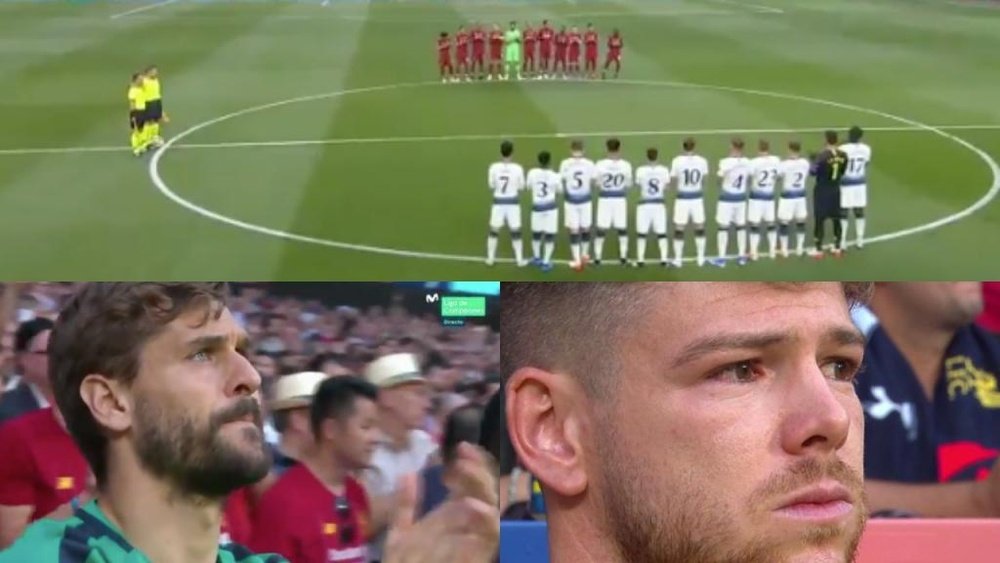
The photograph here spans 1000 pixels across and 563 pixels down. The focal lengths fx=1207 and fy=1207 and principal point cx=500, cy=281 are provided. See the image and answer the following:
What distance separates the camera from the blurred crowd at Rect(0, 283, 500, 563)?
166 inches

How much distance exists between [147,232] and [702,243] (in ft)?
18.3

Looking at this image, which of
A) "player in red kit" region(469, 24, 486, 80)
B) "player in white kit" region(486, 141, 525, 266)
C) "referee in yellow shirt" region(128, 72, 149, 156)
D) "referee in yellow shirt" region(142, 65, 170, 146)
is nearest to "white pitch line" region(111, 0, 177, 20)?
"player in red kit" region(469, 24, 486, 80)

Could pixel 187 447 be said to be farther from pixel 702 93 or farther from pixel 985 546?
pixel 702 93

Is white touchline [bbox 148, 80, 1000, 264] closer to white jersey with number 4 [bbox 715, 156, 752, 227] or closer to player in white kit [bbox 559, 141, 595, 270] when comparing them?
player in white kit [bbox 559, 141, 595, 270]

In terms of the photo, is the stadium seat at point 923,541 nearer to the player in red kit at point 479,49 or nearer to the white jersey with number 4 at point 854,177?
the white jersey with number 4 at point 854,177

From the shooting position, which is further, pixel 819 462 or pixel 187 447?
pixel 187 447

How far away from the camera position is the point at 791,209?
1080 centimetres

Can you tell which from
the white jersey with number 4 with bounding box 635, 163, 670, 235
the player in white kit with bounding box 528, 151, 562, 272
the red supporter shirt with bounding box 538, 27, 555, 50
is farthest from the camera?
the red supporter shirt with bounding box 538, 27, 555, 50

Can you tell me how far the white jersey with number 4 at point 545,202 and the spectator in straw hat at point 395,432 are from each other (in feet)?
20.2

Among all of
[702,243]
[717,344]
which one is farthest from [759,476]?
[702,243]

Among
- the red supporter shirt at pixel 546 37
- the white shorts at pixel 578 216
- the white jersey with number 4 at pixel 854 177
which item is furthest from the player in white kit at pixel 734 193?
the red supporter shirt at pixel 546 37

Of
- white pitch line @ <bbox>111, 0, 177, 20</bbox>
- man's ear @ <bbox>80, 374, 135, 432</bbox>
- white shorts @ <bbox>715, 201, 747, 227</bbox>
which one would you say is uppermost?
man's ear @ <bbox>80, 374, 135, 432</bbox>

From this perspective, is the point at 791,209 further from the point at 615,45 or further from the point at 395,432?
the point at 615,45

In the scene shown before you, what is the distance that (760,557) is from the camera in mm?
3059
